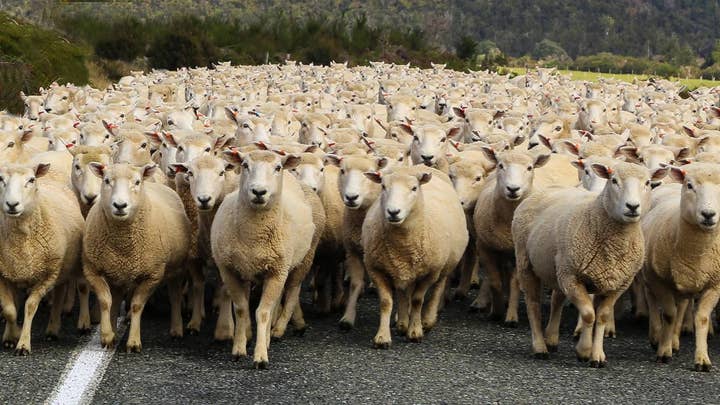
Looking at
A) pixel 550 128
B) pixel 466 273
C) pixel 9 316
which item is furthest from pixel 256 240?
pixel 550 128

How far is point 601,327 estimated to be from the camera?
9.27 meters

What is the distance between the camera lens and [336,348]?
386 inches

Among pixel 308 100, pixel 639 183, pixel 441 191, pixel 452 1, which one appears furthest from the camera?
pixel 452 1

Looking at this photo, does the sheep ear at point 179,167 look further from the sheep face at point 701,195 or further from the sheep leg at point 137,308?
the sheep face at point 701,195

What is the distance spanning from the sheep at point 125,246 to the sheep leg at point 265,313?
3.11ft

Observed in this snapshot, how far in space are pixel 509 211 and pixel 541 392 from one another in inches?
126

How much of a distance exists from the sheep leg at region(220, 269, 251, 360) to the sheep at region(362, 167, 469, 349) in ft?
3.52

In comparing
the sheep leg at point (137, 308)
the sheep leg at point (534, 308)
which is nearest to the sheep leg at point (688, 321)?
the sheep leg at point (534, 308)

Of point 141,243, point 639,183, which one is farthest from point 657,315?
point 141,243

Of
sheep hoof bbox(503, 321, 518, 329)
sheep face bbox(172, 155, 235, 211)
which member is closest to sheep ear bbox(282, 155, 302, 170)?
sheep face bbox(172, 155, 235, 211)

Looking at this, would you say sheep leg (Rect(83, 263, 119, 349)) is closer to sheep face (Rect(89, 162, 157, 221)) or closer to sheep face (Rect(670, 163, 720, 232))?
sheep face (Rect(89, 162, 157, 221))

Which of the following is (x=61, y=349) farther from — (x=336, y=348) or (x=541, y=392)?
(x=541, y=392)

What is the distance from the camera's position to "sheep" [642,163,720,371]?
921cm

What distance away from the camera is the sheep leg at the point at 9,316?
955cm
